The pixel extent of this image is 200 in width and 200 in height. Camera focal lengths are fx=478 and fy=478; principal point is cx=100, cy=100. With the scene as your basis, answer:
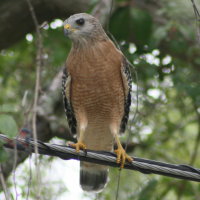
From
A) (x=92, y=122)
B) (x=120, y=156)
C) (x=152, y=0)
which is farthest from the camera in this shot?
(x=152, y=0)

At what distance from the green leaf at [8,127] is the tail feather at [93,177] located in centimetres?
279

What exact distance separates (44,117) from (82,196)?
1.34 m

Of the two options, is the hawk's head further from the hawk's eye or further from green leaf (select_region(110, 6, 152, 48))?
green leaf (select_region(110, 6, 152, 48))

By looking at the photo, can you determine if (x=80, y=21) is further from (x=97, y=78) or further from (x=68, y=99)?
(x=68, y=99)

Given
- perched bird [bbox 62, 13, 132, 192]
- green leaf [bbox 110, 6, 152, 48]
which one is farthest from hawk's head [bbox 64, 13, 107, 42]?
green leaf [bbox 110, 6, 152, 48]

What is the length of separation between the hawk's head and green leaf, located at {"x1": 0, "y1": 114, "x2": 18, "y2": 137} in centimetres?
198

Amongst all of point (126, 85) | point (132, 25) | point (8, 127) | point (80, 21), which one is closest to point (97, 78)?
point (126, 85)

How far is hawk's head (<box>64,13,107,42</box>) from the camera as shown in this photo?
203 inches

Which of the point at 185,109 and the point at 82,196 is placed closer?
the point at 82,196

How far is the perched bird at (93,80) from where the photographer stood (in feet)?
17.4

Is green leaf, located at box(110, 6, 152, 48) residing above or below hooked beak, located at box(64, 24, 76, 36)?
below

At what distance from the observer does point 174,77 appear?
21.0 feet

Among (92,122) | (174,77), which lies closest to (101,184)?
(92,122)

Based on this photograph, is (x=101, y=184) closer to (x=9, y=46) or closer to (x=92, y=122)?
(x=92, y=122)
